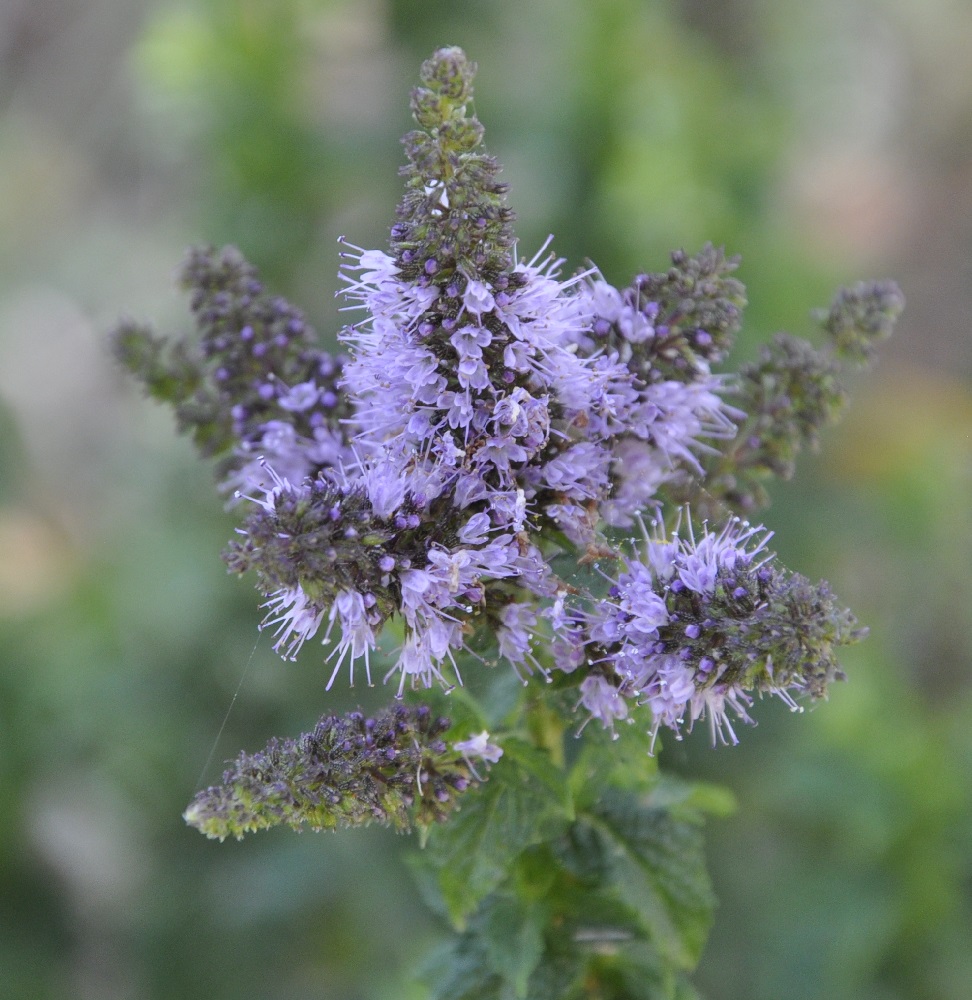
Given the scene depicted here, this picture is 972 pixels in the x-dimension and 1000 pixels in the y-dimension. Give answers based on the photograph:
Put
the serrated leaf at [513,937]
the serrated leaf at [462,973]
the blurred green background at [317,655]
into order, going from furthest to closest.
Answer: the blurred green background at [317,655], the serrated leaf at [462,973], the serrated leaf at [513,937]

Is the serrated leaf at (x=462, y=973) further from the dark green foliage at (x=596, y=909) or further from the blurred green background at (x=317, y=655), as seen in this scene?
the blurred green background at (x=317, y=655)

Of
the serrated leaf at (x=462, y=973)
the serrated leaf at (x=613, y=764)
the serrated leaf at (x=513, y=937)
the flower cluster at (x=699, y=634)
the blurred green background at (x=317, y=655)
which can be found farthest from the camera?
the blurred green background at (x=317, y=655)

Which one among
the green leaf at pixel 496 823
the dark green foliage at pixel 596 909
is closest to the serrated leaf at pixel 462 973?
the dark green foliage at pixel 596 909

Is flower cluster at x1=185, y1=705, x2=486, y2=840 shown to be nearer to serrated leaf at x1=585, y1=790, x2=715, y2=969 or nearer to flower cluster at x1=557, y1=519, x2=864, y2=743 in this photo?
flower cluster at x1=557, y1=519, x2=864, y2=743

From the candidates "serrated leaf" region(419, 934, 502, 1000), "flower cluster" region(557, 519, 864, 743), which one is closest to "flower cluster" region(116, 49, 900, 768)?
"flower cluster" region(557, 519, 864, 743)

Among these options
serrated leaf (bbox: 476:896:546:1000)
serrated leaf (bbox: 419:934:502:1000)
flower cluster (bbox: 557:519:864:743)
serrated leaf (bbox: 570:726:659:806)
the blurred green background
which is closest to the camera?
flower cluster (bbox: 557:519:864:743)

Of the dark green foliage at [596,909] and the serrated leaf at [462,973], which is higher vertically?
the dark green foliage at [596,909]

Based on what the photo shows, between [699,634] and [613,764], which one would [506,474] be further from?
[613,764]
